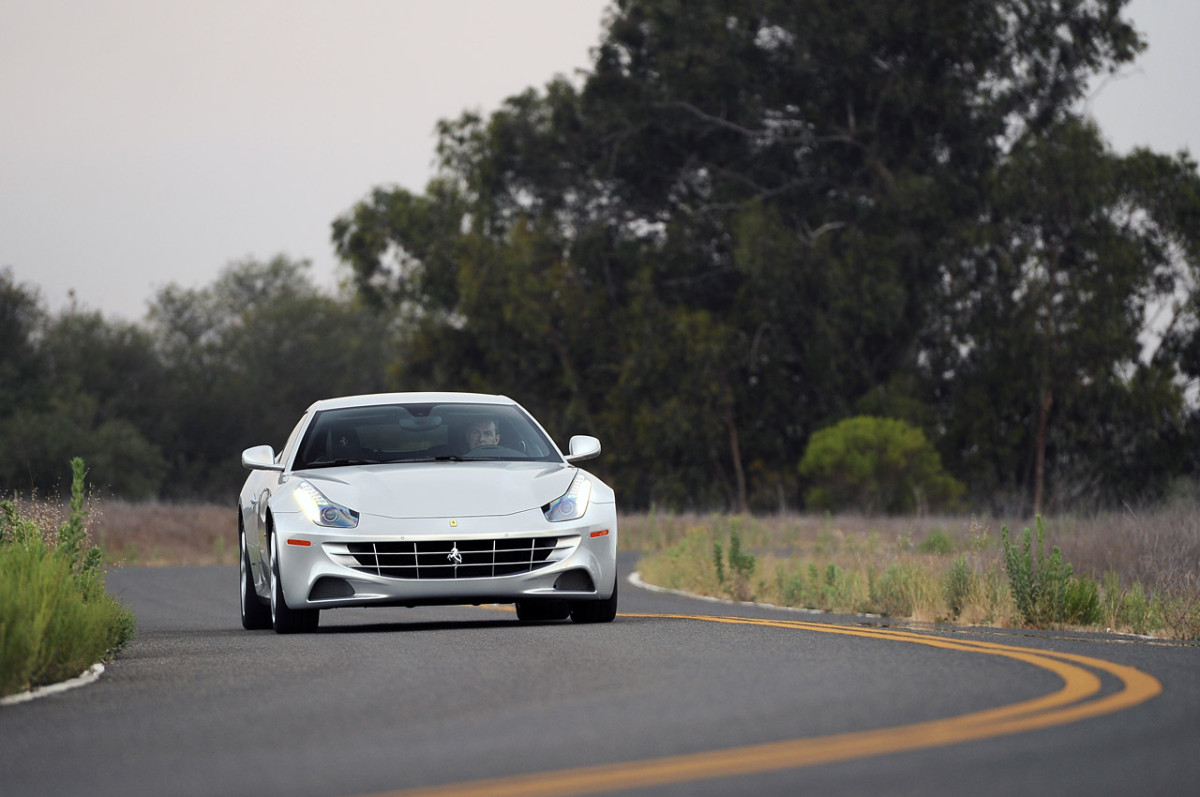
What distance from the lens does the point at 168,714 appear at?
798 centimetres

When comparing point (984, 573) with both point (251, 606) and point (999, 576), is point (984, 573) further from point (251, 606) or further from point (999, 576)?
point (251, 606)

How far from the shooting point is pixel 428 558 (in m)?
11.8

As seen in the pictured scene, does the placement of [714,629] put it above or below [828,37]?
below

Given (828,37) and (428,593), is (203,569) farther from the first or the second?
(828,37)

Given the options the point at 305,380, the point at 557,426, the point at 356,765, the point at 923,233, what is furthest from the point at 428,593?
the point at 305,380

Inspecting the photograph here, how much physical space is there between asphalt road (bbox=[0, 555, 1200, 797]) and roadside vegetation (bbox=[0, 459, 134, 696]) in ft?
0.73

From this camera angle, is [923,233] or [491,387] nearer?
[923,233]

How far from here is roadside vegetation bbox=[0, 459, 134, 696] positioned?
8.80 meters

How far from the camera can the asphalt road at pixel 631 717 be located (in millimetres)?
5980

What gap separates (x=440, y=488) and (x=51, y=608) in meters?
3.10

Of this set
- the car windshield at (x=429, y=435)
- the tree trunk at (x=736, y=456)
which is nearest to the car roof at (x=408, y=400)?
the car windshield at (x=429, y=435)

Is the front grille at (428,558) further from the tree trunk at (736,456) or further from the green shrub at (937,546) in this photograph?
the tree trunk at (736,456)

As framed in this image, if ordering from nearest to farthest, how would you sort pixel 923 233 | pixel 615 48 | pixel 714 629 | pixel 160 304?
pixel 714 629
pixel 923 233
pixel 615 48
pixel 160 304

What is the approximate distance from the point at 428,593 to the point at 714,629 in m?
1.82
